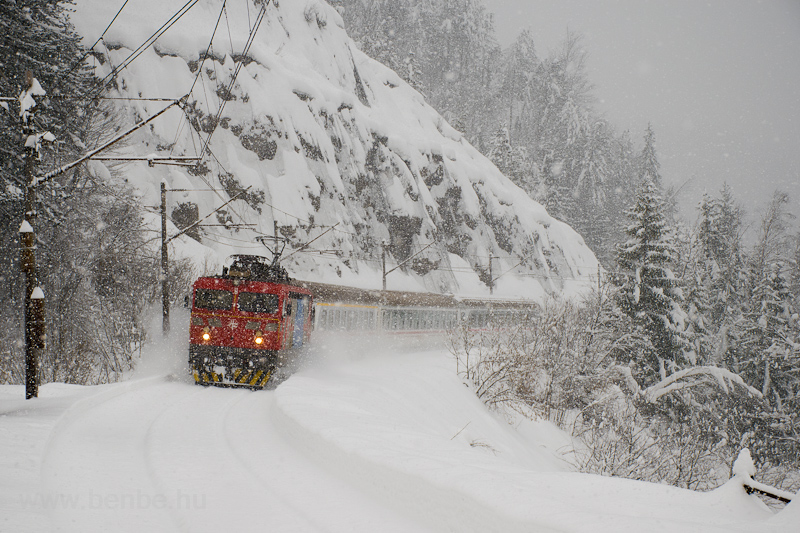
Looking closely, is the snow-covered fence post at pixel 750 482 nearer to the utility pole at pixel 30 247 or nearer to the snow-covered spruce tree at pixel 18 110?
the utility pole at pixel 30 247

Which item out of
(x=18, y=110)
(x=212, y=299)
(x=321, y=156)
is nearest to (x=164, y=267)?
(x=212, y=299)

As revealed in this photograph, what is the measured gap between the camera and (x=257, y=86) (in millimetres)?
41688

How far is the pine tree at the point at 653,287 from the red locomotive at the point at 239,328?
1911 cm

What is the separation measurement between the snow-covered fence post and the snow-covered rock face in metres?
28.4

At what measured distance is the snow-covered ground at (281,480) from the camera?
4.29 m

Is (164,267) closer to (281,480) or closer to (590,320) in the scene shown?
(281,480)

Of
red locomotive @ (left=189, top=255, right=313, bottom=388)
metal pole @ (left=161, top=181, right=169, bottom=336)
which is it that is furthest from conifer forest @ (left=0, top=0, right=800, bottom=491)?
red locomotive @ (left=189, top=255, right=313, bottom=388)

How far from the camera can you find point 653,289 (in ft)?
87.1

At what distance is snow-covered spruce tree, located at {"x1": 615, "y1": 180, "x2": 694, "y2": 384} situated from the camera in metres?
26.4

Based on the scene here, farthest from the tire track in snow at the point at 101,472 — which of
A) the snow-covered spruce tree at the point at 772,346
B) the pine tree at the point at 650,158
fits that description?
the pine tree at the point at 650,158

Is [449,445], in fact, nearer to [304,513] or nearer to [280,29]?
[304,513]

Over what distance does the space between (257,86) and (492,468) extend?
41.2 m

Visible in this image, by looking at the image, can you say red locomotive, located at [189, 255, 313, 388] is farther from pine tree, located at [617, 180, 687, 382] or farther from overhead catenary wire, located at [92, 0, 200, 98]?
pine tree, located at [617, 180, 687, 382]

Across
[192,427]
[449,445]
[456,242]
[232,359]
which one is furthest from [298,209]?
[449,445]
